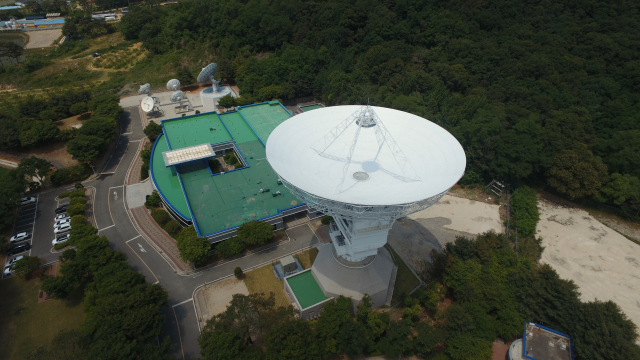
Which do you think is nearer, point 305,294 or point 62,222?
point 305,294

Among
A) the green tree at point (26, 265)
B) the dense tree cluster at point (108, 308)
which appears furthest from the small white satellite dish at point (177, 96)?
the green tree at point (26, 265)

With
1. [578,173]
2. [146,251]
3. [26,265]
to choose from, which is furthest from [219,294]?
[578,173]

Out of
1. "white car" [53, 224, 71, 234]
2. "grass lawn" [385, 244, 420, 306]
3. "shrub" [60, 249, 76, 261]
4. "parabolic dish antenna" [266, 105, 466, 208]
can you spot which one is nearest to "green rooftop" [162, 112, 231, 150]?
"white car" [53, 224, 71, 234]

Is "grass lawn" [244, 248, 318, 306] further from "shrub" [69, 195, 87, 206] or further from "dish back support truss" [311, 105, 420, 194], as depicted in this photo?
"shrub" [69, 195, 87, 206]

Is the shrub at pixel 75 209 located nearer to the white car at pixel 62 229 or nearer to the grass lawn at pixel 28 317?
the white car at pixel 62 229

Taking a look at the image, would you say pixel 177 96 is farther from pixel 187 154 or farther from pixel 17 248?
pixel 17 248

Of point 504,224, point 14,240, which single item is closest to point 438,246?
point 504,224
